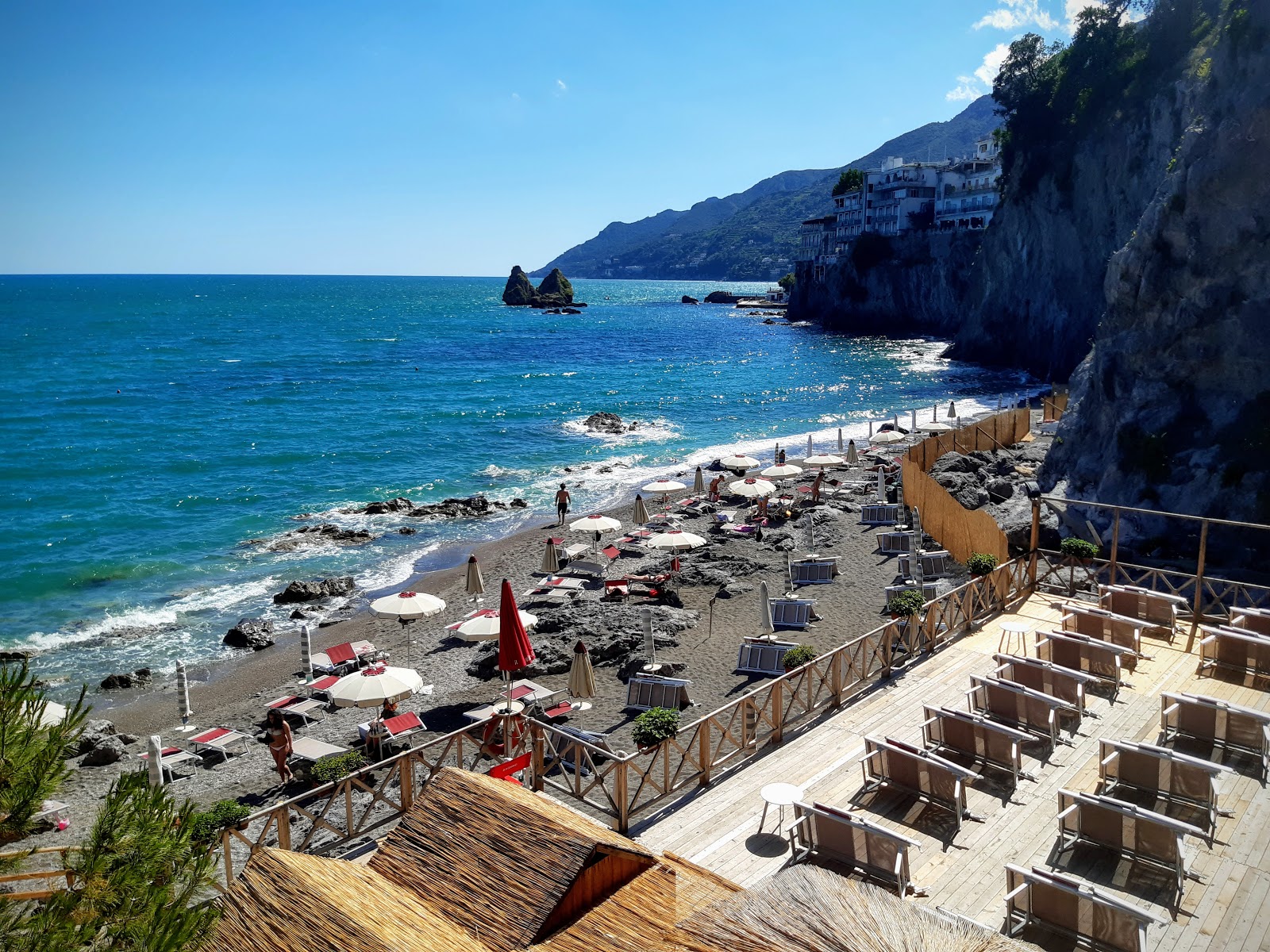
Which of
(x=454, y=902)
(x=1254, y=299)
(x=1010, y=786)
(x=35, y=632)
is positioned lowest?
(x=35, y=632)

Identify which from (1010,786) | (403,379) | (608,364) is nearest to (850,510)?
(1010,786)

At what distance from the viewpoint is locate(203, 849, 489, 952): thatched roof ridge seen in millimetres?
5887

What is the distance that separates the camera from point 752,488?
27.7 meters

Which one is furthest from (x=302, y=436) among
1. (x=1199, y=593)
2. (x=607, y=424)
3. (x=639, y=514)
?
(x=1199, y=593)

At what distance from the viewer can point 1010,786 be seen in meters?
10.5

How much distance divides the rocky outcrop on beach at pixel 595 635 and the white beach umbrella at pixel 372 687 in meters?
3.24

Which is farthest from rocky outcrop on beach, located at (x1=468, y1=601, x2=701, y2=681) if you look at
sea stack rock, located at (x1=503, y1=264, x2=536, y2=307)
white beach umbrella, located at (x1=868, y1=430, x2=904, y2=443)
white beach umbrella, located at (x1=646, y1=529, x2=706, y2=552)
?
sea stack rock, located at (x1=503, y1=264, x2=536, y2=307)

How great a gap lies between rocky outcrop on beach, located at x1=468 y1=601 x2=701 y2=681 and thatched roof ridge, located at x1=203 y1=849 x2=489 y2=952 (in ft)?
36.4

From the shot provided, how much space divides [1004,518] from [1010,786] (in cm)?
1445

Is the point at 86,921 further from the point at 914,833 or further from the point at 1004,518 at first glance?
the point at 1004,518

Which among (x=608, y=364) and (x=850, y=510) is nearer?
(x=850, y=510)

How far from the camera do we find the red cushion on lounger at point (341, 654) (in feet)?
61.2

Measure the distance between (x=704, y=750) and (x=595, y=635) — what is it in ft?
26.6

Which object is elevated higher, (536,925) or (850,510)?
(536,925)
